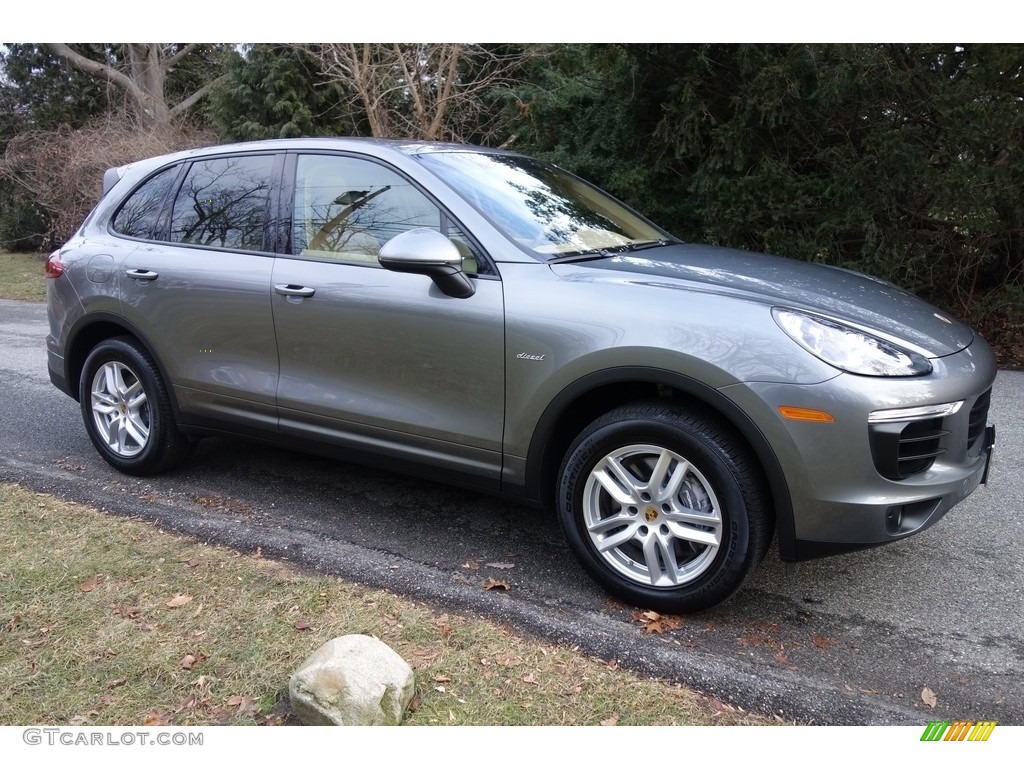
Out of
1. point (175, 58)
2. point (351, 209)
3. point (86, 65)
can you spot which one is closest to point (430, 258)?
point (351, 209)

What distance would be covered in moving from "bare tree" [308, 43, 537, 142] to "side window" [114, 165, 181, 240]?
8.70 m

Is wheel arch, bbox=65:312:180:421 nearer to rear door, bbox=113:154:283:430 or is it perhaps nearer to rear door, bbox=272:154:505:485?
rear door, bbox=113:154:283:430

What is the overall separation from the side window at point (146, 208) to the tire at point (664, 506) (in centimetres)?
277

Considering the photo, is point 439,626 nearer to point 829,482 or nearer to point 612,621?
point 612,621

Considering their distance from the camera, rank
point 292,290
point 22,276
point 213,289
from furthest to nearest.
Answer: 1. point 22,276
2. point 213,289
3. point 292,290

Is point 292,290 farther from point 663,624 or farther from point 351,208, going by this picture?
point 663,624

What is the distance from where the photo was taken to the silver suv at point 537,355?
284 cm

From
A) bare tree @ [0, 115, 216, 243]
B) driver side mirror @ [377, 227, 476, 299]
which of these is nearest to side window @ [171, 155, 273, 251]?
driver side mirror @ [377, 227, 476, 299]

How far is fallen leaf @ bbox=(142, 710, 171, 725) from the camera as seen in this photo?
2.54 meters

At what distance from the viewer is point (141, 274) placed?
4.39 meters

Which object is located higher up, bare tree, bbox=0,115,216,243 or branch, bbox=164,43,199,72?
branch, bbox=164,43,199,72

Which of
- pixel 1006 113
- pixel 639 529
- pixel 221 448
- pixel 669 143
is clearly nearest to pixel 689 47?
pixel 669 143

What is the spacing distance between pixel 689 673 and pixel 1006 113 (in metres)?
6.82
